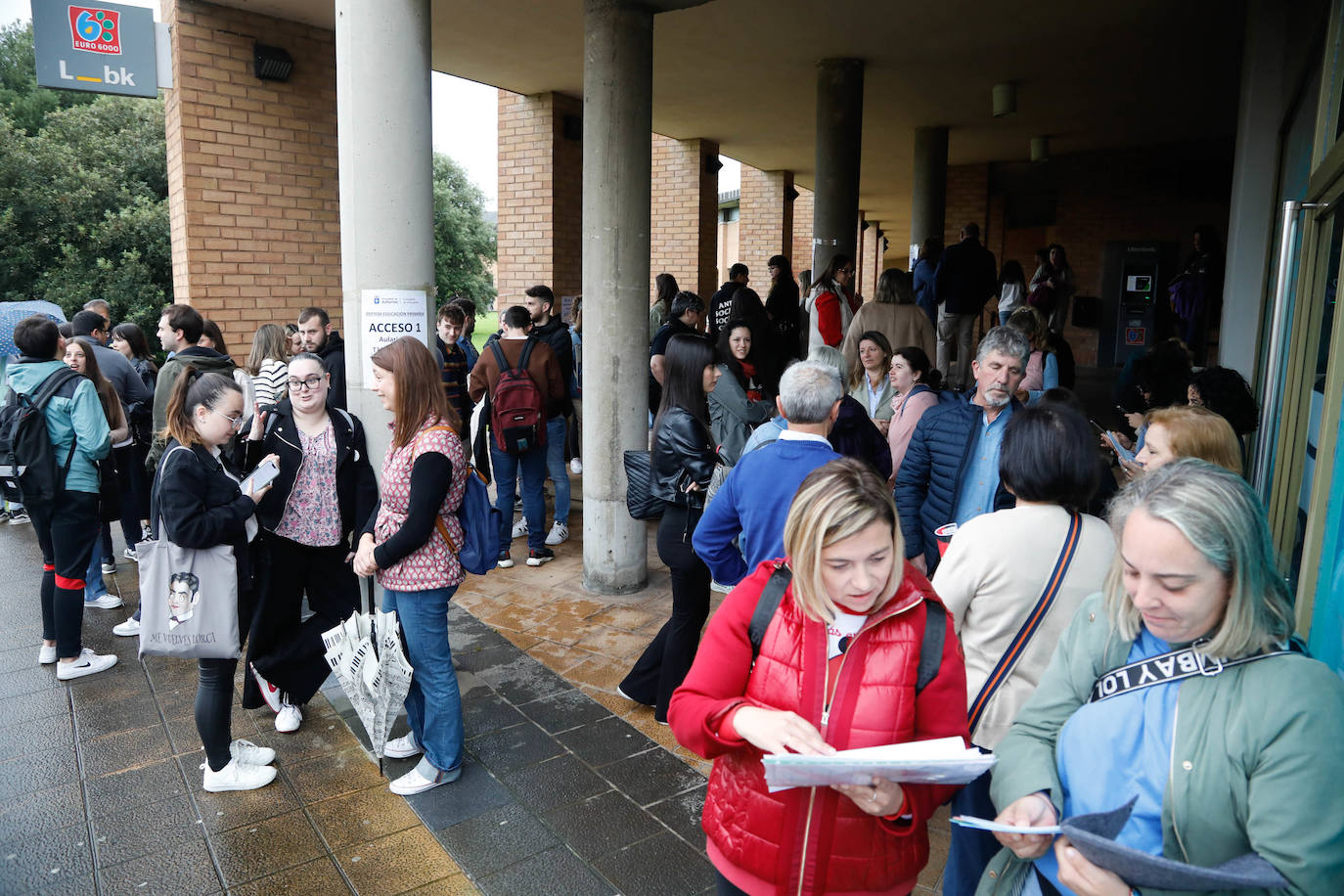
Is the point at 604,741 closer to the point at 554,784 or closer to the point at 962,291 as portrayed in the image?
the point at 554,784

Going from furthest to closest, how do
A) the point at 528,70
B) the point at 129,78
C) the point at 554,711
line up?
the point at 528,70
the point at 129,78
the point at 554,711

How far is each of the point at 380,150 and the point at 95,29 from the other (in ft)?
14.5

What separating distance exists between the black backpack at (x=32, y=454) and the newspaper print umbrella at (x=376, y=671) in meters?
2.17

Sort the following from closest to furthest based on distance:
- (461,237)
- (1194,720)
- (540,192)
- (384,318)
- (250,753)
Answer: (1194,720)
(250,753)
(384,318)
(540,192)
(461,237)

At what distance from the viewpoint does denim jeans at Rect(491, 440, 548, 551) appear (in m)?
6.79

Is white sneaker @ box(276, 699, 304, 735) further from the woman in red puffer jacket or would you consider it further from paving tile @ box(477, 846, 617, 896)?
the woman in red puffer jacket

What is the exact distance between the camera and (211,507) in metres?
3.55

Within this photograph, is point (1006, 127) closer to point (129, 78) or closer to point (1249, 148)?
point (1249, 148)

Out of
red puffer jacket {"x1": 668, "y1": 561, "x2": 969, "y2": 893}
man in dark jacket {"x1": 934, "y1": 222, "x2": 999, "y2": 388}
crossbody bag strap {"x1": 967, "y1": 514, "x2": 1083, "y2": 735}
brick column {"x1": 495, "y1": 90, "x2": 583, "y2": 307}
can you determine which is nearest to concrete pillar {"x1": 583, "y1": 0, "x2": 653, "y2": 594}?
crossbody bag strap {"x1": 967, "y1": 514, "x2": 1083, "y2": 735}

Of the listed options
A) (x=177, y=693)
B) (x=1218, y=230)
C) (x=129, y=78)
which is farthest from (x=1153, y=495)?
(x=1218, y=230)

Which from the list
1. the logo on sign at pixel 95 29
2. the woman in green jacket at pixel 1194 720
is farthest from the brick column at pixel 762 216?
the woman in green jacket at pixel 1194 720

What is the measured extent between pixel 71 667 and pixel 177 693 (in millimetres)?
699

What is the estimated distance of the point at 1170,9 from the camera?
312 inches

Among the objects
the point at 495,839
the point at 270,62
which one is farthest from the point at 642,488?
the point at 270,62
